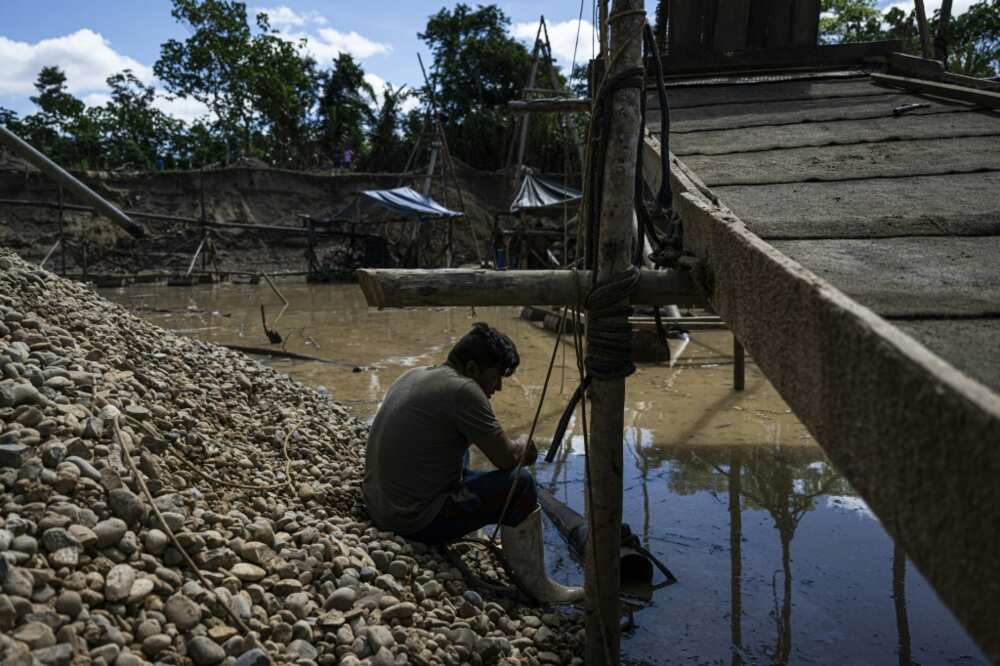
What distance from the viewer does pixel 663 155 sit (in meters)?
2.46

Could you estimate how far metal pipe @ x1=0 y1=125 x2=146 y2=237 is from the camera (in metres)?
3.56

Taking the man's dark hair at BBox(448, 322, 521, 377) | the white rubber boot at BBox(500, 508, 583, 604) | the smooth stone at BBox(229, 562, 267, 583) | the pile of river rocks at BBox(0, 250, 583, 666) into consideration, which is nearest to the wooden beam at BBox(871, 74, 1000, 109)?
the man's dark hair at BBox(448, 322, 521, 377)

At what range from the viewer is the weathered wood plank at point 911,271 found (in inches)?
55.8

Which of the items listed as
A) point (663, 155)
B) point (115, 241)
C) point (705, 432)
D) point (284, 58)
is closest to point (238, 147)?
point (284, 58)

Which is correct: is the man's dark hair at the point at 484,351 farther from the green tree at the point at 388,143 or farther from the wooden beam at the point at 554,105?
the green tree at the point at 388,143

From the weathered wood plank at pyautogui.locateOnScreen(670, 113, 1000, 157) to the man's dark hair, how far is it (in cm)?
116

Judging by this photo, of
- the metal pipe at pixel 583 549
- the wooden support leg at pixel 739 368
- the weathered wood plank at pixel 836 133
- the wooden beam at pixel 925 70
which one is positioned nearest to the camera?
the weathered wood plank at pixel 836 133

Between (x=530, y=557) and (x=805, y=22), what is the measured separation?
3.99 metres

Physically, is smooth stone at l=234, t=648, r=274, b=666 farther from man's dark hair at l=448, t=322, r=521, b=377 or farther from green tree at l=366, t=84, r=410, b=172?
green tree at l=366, t=84, r=410, b=172

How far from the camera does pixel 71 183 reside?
3.62 metres

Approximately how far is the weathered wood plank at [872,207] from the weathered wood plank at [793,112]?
4.16 feet

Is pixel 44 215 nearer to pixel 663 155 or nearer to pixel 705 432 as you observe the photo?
pixel 705 432

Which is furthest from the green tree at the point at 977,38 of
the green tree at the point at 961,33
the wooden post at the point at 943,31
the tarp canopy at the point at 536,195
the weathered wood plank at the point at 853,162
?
the weathered wood plank at the point at 853,162

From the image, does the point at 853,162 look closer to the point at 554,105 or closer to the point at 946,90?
the point at 946,90
